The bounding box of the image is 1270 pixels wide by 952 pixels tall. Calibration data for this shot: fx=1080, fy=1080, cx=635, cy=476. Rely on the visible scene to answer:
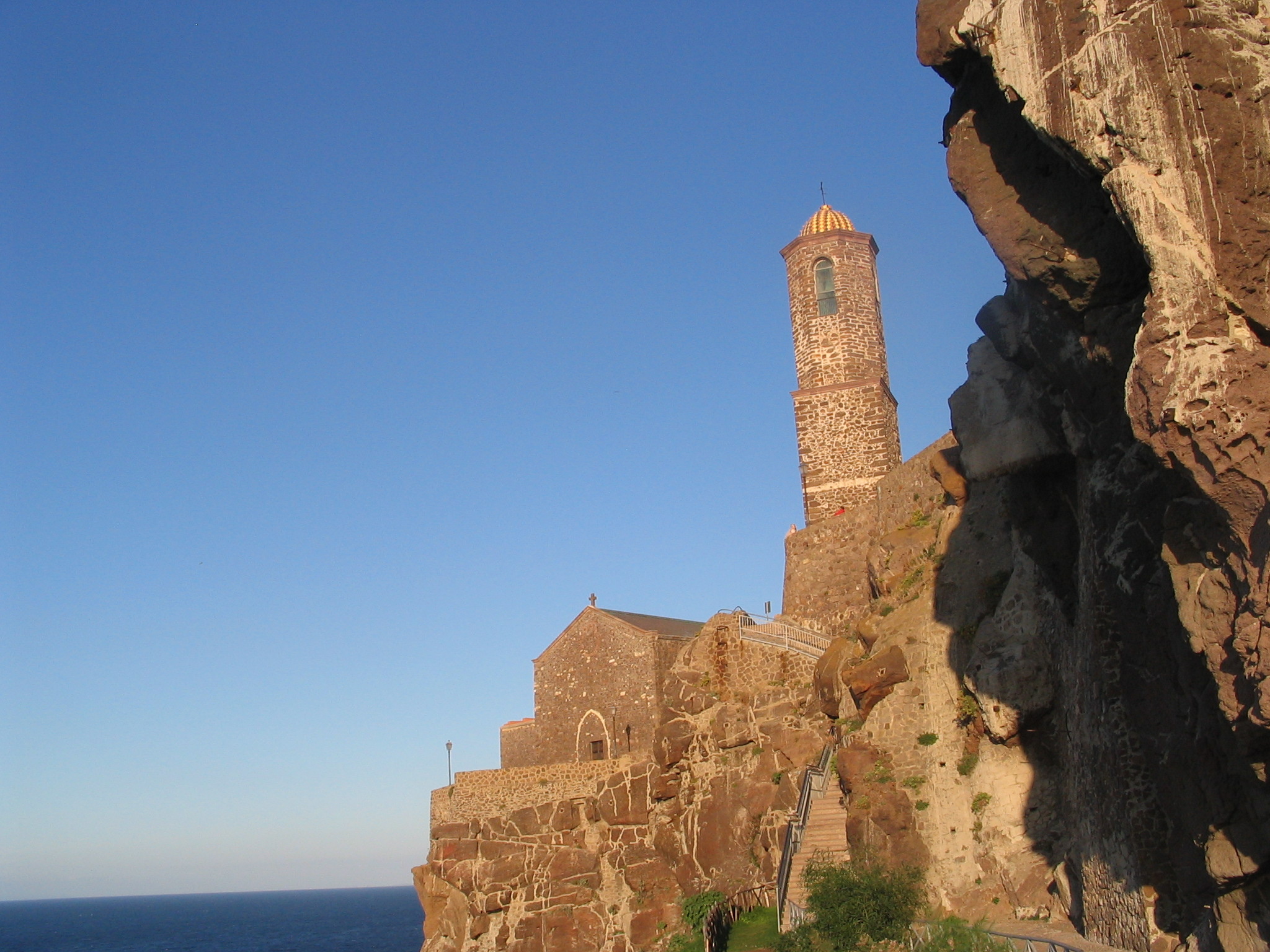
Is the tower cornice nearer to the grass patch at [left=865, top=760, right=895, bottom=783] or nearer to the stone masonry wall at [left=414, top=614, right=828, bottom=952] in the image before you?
the stone masonry wall at [left=414, top=614, right=828, bottom=952]

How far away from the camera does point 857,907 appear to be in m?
15.4

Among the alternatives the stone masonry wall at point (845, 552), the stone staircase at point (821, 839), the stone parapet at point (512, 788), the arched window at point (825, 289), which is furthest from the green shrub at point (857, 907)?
the arched window at point (825, 289)

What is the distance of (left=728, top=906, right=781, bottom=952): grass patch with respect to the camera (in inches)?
723

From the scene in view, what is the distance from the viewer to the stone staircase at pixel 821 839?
1788 centimetres

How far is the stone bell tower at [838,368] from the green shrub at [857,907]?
14.6m

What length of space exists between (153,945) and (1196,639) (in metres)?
104

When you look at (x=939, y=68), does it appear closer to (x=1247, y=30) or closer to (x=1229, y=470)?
(x=1247, y=30)

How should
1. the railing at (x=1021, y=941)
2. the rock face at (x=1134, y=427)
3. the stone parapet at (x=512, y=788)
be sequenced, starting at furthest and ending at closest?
the stone parapet at (x=512, y=788) < the railing at (x=1021, y=941) < the rock face at (x=1134, y=427)

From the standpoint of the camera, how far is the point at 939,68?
1382 cm

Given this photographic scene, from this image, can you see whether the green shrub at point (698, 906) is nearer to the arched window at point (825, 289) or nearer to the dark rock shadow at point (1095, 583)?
the dark rock shadow at point (1095, 583)

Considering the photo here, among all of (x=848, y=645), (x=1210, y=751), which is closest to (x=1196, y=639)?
(x=1210, y=751)

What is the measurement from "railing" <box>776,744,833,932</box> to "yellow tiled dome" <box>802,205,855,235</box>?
53.8ft

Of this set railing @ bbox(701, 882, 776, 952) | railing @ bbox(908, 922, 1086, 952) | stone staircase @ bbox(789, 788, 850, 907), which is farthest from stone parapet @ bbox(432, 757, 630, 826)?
railing @ bbox(908, 922, 1086, 952)

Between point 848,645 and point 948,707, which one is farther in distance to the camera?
point 848,645
